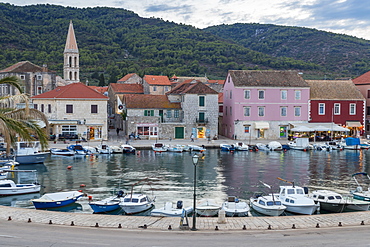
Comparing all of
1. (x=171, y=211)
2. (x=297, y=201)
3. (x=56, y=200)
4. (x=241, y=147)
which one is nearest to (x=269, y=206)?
(x=297, y=201)

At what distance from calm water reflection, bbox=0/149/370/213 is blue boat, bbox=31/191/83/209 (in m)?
0.78

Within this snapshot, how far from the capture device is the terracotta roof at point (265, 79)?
6599 cm

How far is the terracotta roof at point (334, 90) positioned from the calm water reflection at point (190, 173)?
568 inches

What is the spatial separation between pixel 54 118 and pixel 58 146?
23.2ft

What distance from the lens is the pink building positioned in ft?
216

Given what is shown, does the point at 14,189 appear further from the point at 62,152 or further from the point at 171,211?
the point at 62,152

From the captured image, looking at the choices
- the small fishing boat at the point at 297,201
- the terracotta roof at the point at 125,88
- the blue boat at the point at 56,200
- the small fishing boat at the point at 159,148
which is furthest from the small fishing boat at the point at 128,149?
the terracotta roof at the point at 125,88

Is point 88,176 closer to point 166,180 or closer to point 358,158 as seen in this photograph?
point 166,180

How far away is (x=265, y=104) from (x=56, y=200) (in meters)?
45.4

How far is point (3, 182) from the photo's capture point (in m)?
30.1

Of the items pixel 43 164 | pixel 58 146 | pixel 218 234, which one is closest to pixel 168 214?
pixel 218 234

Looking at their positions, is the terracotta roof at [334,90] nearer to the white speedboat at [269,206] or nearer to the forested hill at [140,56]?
the white speedboat at [269,206]

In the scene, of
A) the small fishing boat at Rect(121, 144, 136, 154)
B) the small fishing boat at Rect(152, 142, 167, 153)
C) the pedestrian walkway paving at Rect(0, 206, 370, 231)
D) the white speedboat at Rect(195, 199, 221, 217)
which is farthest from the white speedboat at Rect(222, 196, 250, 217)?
the small fishing boat at Rect(152, 142, 167, 153)

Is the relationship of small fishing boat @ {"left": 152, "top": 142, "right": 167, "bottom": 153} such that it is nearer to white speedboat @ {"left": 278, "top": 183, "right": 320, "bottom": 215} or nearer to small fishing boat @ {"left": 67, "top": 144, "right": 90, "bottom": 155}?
small fishing boat @ {"left": 67, "top": 144, "right": 90, "bottom": 155}
